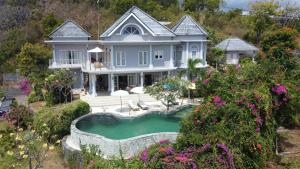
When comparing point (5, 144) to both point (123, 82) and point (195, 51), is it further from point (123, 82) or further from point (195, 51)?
point (195, 51)

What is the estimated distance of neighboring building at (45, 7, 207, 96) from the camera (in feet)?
96.2

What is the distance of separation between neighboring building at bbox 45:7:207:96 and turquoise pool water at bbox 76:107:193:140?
7198 millimetres

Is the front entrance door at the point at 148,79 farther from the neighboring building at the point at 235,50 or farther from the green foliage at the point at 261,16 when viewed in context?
the green foliage at the point at 261,16

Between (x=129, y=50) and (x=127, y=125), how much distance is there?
37.7ft

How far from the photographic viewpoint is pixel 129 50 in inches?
1192

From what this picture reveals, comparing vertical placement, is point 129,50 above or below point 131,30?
below

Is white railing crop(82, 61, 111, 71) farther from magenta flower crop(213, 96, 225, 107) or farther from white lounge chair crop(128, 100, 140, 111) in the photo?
magenta flower crop(213, 96, 225, 107)

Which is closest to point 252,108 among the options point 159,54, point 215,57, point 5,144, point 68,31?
point 5,144

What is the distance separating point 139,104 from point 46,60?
20.7 metres

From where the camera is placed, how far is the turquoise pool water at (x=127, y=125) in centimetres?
1914

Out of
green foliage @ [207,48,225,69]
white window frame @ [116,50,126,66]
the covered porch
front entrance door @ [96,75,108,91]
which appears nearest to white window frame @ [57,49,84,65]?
the covered porch

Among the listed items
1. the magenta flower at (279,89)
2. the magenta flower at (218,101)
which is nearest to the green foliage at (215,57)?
the magenta flower at (279,89)

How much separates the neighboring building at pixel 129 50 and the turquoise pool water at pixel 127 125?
283 inches

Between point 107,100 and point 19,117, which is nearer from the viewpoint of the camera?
point 19,117
